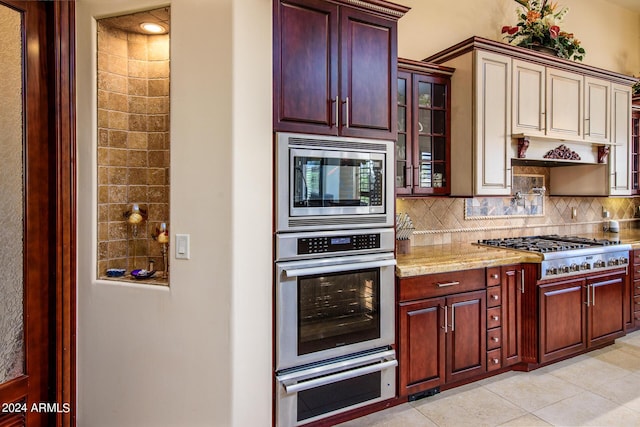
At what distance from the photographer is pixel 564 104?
3352 millimetres

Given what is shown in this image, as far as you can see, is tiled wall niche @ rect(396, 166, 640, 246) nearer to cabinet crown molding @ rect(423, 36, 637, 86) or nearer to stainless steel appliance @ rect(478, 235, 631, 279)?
stainless steel appliance @ rect(478, 235, 631, 279)

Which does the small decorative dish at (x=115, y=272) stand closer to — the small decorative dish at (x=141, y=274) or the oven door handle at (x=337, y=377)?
the small decorative dish at (x=141, y=274)

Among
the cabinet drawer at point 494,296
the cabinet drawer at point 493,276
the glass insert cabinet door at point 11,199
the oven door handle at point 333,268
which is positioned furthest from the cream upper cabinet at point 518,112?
the glass insert cabinet door at point 11,199

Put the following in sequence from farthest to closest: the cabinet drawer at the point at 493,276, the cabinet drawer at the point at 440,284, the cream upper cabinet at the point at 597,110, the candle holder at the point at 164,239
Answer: the cream upper cabinet at the point at 597,110, the cabinet drawer at the point at 493,276, the cabinet drawer at the point at 440,284, the candle holder at the point at 164,239

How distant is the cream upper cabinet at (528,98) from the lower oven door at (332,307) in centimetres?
184

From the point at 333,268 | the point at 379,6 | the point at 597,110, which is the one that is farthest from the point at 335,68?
the point at 597,110

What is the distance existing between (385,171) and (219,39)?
1238 millimetres

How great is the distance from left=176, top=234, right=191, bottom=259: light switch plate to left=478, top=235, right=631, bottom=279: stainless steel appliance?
2559 mm

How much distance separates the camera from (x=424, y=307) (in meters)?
2.47

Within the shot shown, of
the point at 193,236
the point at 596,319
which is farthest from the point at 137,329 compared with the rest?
the point at 596,319

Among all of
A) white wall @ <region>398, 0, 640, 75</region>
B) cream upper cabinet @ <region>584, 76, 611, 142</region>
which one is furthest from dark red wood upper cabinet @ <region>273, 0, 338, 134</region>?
cream upper cabinet @ <region>584, 76, 611, 142</region>

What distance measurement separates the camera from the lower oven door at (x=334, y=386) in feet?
6.72

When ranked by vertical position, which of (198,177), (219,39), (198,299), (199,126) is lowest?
(198,299)

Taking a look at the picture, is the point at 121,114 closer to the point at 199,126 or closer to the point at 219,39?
the point at 199,126
